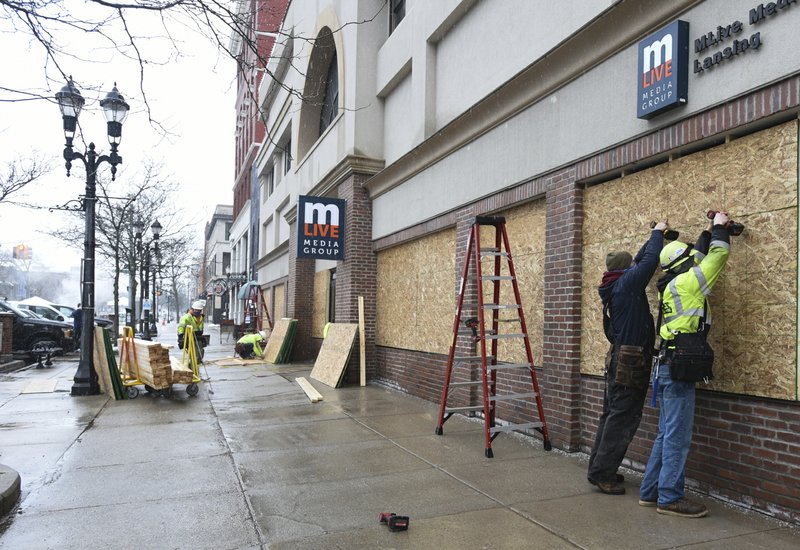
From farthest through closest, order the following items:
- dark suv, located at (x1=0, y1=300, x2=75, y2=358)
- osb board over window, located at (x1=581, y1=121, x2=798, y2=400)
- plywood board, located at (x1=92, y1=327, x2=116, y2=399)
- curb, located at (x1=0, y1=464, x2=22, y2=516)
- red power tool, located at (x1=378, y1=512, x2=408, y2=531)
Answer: dark suv, located at (x1=0, y1=300, x2=75, y2=358) → plywood board, located at (x1=92, y1=327, x2=116, y2=399) → curb, located at (x1=0, y1=464, x2=22, y2=516) → osb board over window, located at (x1=581, y1=121, x2=798, y2=400) → red power tool, located at (x1=378, y1=512, x2=408, y2=531)

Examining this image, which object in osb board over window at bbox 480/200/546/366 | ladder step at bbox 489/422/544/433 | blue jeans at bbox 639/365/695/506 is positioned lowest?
ladder step at bbox 489/422/544/433

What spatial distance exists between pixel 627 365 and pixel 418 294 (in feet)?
19.6

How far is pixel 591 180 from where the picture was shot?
616 cm

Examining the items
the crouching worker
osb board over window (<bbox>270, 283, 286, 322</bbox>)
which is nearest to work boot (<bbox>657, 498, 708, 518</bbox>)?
the crouching worker

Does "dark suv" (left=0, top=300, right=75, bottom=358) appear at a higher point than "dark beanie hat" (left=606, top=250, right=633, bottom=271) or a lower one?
lower

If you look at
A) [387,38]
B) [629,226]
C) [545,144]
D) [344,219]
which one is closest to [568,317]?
[629,226]

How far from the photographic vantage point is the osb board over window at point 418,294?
9383 mm

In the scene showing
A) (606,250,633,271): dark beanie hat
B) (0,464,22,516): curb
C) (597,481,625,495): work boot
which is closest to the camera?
(0,464,22,516): curb

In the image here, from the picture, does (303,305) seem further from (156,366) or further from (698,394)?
(698,394)

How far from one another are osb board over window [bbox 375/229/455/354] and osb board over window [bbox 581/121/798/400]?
422cm

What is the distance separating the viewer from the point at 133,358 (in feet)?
34.9

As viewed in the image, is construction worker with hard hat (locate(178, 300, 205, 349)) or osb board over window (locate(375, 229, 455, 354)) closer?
osb board over window (locate(375, 229, 455, 354))

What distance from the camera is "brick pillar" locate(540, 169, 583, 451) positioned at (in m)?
6.20

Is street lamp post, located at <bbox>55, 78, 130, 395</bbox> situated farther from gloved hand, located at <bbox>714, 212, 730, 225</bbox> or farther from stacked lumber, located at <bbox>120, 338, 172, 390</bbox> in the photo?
gloved hand, located at <bbox>714, 212, 730, 225</bbox>
